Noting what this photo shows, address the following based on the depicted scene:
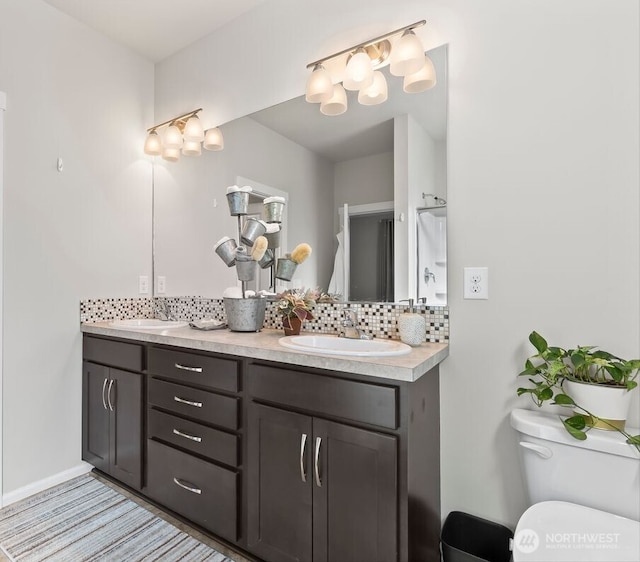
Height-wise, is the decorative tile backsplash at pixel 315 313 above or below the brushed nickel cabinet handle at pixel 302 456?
above

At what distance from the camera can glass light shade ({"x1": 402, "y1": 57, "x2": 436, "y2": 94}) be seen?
149cm

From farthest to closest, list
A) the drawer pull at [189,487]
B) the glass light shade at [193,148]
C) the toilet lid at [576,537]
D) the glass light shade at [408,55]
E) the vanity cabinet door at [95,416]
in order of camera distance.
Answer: the glass light shade at [193,148] → the vanity cabinet door at [95,416] → the drawer pull at [189,487] → the glass light shade at [408,55] → the toilet lid at [576,537]

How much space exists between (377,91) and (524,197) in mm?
770

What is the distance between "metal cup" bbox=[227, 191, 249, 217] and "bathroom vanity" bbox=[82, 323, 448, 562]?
647 mm

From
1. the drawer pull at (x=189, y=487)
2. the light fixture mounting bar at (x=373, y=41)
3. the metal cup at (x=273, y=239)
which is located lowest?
the drawer pull at (x=189, y=487)

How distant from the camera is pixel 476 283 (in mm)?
1422

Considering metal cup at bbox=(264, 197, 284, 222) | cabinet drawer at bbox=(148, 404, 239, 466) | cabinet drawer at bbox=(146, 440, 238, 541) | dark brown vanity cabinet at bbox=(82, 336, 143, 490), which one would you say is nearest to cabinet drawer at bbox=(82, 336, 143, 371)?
dark brown vanity cabinet at bbox=(82, 336, 143, 490)

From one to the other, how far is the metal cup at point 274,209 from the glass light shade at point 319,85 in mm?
513

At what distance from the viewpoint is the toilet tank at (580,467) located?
1022 millimetres

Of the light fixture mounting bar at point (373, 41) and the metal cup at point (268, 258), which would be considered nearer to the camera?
the light fixture mounting bar at point (373, 41)

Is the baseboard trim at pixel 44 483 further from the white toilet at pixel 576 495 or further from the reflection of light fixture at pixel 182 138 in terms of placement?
the white toilet at pixel 576 495

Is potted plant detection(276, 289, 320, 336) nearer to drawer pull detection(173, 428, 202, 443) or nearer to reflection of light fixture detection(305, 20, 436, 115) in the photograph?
drawer pull detection(173, 428, 202, 443)

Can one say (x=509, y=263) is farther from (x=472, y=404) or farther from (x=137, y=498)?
(x=137, y=498)

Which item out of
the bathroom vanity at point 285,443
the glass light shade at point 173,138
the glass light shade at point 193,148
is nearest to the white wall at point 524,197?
the bathroom vanity at point 285,443
